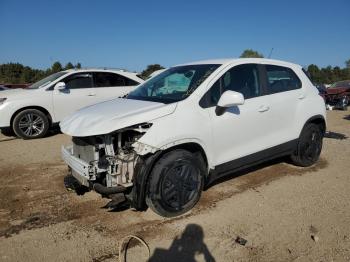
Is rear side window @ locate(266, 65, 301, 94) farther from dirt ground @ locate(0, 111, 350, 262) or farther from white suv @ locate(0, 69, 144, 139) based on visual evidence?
white suv @ locate(0, 69, 144, 139)

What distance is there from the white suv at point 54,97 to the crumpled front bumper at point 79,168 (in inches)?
198

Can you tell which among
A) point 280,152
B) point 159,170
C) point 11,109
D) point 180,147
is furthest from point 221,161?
point 11,109

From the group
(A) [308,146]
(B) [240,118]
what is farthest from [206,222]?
(A) [308,146]

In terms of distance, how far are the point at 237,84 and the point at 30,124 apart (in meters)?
6.30

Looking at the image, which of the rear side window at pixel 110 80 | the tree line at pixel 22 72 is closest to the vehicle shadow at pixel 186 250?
the rear side window at pixel 110 80

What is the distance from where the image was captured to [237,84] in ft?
15.8

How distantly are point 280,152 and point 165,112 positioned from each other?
89.6 inches

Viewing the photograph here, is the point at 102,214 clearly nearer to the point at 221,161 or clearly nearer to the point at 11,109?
the point at 221,161

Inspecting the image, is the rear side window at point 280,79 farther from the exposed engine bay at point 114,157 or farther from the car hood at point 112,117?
the exposed engine bay at point 114,157

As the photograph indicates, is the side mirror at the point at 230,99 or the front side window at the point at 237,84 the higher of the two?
the front side window at the point at 237,84

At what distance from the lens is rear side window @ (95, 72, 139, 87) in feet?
32.9

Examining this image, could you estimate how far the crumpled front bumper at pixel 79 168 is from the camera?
3.93 meters

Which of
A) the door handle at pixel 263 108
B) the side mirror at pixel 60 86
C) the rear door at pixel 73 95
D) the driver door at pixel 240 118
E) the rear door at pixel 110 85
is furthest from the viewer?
the rear door at pixel 110 85

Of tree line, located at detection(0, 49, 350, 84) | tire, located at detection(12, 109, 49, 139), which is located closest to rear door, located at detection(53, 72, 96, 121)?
tire, located at detection(12, 109, 49, 139)
